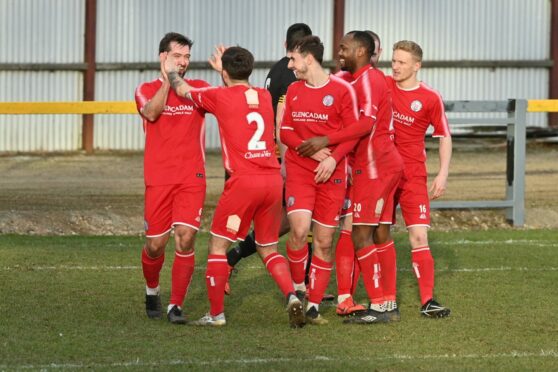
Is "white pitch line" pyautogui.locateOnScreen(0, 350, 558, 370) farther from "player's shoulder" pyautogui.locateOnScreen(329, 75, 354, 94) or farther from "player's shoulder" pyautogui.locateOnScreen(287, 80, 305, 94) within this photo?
"player's shoulder" pyautogui.locateOnScreen(287, 80, 305, 94)

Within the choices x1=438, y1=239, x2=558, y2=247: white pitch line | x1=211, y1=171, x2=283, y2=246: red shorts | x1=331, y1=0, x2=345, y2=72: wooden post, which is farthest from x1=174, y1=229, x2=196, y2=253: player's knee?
x1=331, y1=0, x2=345, y2=72: wooden post

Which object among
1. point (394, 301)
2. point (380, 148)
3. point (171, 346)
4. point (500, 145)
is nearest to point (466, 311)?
point (394, 301)

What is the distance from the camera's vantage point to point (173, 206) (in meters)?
9.97

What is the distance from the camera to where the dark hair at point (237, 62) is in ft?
31.1

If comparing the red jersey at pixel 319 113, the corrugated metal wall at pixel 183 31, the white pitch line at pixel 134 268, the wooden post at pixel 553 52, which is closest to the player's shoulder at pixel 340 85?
the red jersey at pixel 319 113

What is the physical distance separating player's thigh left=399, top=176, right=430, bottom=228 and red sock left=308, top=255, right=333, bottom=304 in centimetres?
82

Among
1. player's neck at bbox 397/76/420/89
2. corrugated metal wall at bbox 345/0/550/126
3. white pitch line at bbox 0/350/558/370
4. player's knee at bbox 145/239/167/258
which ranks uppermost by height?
corrugated metal wall at bbox 345/0/550/126

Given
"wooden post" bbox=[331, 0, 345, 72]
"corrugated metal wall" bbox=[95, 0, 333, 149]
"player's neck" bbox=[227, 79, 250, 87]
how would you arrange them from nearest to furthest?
"player's neck" bbox=[227, 79, 250, 87], "corrugated metal wall" bbox=[95, 0, 333, 149], "wooden post" bbox=[331, 0, 345, 72]

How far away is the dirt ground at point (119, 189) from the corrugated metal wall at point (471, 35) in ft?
4.22

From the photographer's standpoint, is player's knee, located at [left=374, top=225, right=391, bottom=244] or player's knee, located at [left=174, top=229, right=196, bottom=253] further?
player's knee, located at [left=374, top=225, right=391, bottom=244]

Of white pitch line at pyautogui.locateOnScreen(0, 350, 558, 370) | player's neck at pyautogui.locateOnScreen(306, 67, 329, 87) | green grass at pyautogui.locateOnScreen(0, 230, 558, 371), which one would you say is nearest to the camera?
white pitch line at pyautogui.locateOnScreen(0, 350, 558, 370)

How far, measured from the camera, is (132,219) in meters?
17.6

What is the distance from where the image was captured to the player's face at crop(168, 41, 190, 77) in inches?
387

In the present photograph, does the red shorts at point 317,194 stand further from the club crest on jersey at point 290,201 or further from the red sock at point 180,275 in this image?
the red sock at point 180,275
